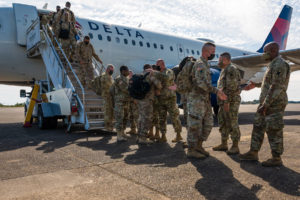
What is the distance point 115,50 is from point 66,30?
3.18m

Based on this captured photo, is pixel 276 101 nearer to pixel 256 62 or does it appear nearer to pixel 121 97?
pixel 121 97

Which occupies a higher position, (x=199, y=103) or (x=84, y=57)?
(x=84, y=57)

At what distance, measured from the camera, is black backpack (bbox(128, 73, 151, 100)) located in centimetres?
518

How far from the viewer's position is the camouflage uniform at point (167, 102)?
18.2ft

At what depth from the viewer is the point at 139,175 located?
326 cm

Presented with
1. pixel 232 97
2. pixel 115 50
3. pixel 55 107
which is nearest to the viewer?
pixel 232 97

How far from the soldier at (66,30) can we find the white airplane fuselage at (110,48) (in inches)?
66.9

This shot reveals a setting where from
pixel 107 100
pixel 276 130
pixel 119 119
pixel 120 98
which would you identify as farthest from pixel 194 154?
pixel 107 100

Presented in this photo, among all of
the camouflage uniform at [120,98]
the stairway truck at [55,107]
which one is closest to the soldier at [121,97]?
the camouflage uniform at [120,98]

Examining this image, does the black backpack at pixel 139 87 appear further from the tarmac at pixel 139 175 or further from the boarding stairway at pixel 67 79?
the boarding stairway at pixel 67 79

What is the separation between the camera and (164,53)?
45.9 feet

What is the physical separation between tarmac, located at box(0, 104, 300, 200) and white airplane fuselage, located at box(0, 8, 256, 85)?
5724mm

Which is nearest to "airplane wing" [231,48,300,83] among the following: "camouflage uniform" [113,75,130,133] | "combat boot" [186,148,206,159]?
"camouflage uniform" [113,75,130,133]

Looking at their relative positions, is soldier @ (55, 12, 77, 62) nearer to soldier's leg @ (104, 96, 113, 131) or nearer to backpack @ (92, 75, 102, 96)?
backpack @ (92, 75, 102, 96)
